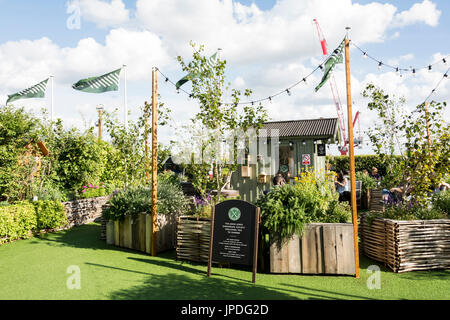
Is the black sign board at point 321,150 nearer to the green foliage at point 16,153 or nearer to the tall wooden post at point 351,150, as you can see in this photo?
the tall wooden post at point 351,150

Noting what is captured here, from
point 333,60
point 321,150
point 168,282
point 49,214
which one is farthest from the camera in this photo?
point 321,150

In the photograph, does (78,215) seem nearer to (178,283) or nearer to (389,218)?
(178,283)

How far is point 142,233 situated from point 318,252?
3629 millimetres

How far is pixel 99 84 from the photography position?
9805 millimetres

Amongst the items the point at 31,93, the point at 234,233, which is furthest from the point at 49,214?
the point at 31,93

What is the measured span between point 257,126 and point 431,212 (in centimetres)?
404

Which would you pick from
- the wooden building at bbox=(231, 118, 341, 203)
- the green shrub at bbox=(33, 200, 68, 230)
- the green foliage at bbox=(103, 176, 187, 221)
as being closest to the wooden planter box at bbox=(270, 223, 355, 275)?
the green foliage at bbox=(103, 176, 187, 221)

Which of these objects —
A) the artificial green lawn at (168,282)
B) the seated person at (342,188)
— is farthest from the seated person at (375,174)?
the artificial green lawn at (168,282)

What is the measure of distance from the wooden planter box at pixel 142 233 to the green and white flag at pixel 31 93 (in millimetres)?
8092

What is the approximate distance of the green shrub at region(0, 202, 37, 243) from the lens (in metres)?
7.61

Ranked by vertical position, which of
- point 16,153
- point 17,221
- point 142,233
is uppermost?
point 16,153

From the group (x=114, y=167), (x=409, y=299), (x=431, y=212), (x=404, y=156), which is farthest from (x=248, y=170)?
(x=409, y=299)

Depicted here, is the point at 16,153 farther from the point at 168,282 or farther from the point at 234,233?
the point at 234,233

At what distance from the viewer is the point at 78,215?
1027 centimetres
